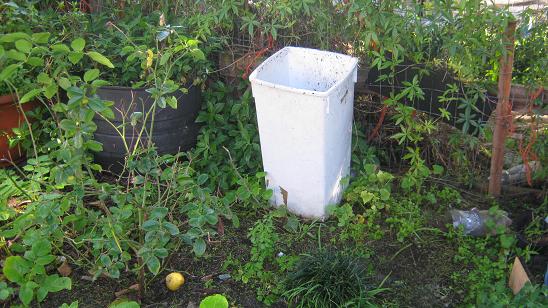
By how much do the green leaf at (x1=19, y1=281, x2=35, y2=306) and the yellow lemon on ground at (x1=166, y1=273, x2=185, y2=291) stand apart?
63cm

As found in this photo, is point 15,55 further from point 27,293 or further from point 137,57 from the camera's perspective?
point 137,57

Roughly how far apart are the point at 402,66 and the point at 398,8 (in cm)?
42

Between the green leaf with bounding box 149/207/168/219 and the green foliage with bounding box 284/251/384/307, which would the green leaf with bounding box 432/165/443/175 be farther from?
the green leaf with bounding box 149/207/168/219

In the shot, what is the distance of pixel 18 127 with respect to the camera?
12.6 feet

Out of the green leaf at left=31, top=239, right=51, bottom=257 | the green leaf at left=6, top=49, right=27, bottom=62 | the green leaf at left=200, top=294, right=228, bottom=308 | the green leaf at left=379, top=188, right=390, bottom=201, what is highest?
the green leaf at left=6, top=49, right=27, bottom=62

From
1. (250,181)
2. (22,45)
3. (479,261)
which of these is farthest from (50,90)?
(479,261)

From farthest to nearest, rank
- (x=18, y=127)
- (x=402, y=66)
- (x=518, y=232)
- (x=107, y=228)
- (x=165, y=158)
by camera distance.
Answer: (x=18, y=127)
(x=402, y=66)
(x=518, y=232)
(x=165, y=158)
(x=107, y=228)

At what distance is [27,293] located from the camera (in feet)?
8.25

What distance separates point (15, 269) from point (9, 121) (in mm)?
1578

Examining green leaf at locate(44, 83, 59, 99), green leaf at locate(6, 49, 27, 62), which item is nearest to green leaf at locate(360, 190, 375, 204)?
green leaf at locate(44, 83, 59, 99)

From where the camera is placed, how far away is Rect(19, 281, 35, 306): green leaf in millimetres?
2506

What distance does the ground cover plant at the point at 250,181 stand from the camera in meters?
2.59

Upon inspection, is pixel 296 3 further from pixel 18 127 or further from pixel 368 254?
pixel 18 127

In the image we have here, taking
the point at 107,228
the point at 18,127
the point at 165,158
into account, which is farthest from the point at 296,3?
the point at 18,127
